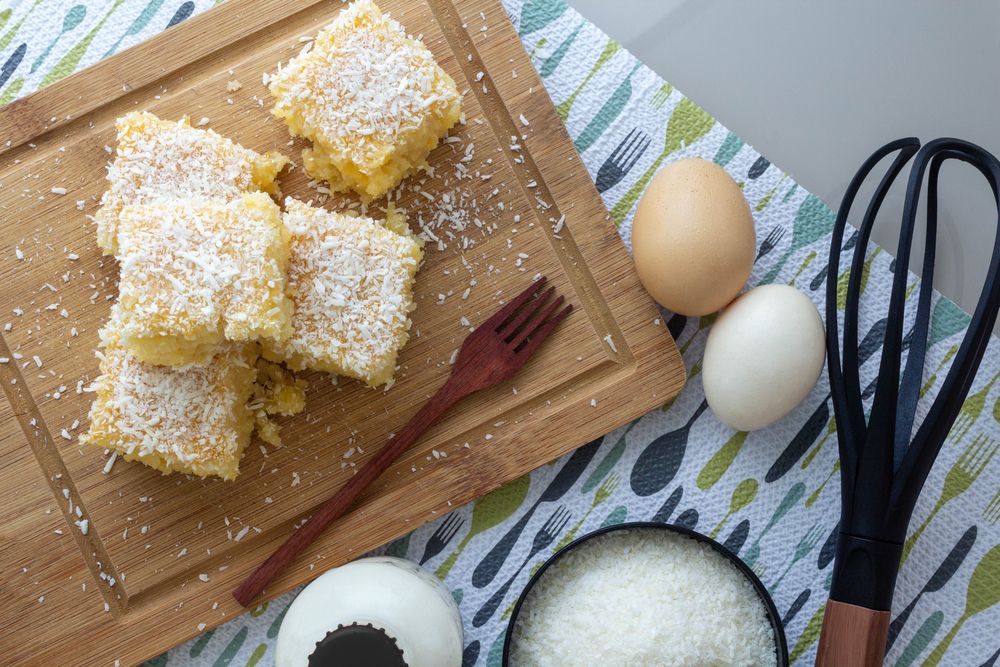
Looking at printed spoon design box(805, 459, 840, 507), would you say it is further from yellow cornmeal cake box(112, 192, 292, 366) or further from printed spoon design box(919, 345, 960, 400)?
yellow cornmeal cake box(112, 192, 292, 366)

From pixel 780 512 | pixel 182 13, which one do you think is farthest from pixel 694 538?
pixel 182 13

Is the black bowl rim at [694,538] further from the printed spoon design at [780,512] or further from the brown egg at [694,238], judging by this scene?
the brown egg at [694,238]

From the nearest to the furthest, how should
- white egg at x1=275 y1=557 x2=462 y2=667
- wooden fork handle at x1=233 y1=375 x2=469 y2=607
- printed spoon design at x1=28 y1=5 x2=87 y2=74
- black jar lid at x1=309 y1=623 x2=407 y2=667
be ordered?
black jar lid at x1=309 y1=623 x2=407 y2=667, white egg at x1=275 y1=557 x2=462 y2=667, wooden fork handle at x1=233 y1=375 x2=469 y2=607, printed spoon design at x1=28 y1=5 x2=87 y2=74

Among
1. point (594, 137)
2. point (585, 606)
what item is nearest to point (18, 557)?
point (585, 606)

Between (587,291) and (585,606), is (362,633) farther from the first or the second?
(587,291)

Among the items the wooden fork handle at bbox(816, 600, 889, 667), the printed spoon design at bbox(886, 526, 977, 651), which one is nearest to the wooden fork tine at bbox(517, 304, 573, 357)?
the wooden fork handle at bbox(816, 600, 889, 667)

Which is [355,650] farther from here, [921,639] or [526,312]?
[921,639]
